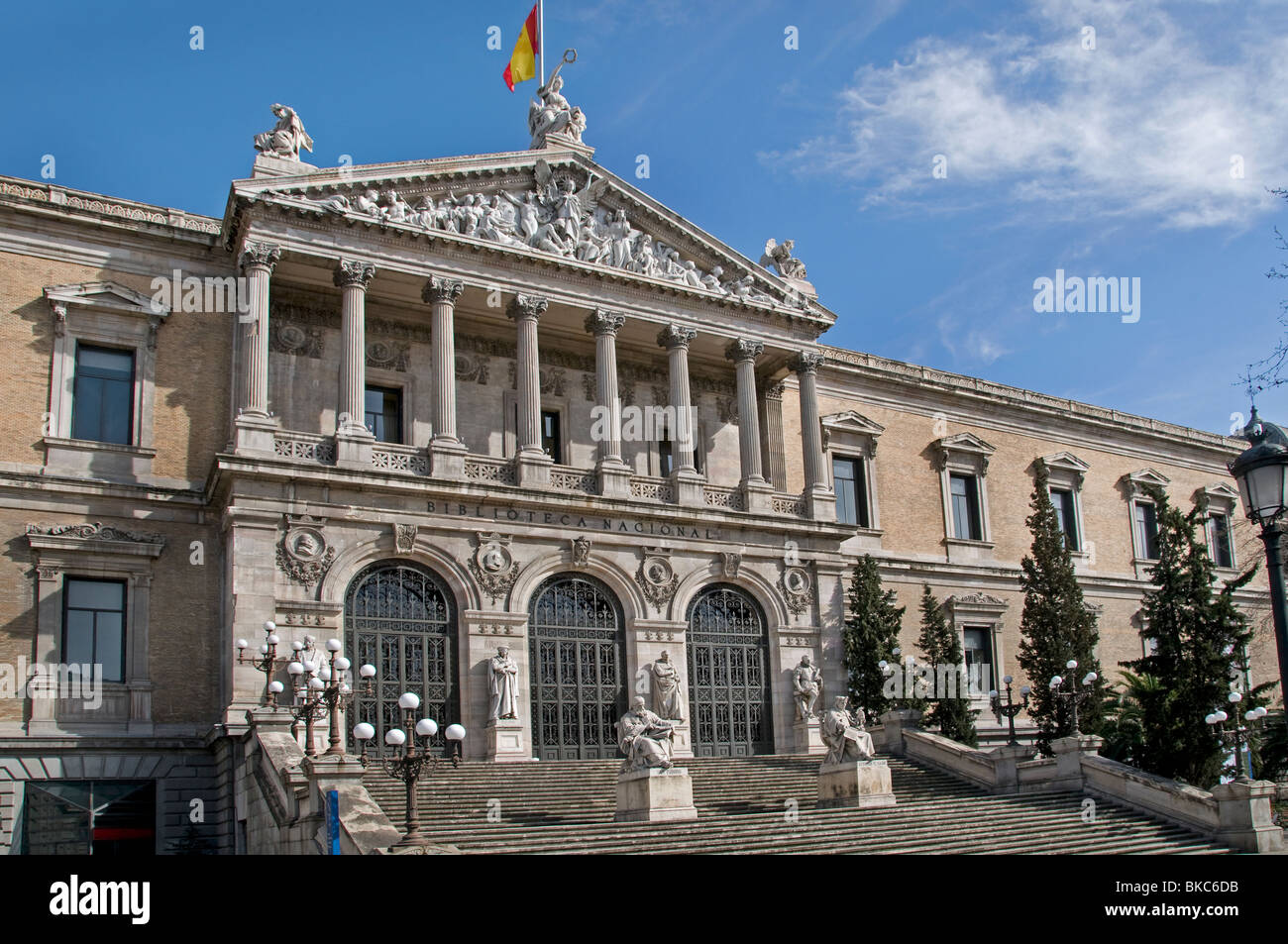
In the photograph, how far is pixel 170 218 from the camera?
27.3 metres

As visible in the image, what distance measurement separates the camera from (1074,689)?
2745 centimetres

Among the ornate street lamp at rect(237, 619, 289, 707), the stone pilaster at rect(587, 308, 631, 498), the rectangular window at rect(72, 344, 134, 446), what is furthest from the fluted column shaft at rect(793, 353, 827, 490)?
the rectangular window at rect(72, 344, 134, 446)

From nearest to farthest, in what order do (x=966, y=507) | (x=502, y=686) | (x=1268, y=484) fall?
(x=1268, y=484) → (x=502, y=686) → (x=966, y=507)

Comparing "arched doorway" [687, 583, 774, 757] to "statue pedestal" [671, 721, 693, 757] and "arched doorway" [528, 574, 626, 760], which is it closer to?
"statue pedestal" [671, 721, 693, 757]

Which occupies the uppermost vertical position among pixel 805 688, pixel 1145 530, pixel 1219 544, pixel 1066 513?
pixel 1066 513

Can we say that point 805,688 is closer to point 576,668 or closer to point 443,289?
point 576,668

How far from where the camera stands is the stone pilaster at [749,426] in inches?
1206

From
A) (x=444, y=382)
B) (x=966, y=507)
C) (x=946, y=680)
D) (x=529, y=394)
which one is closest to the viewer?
(x=444, y=382)

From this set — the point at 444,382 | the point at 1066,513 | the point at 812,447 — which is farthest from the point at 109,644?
the point at 1066,513

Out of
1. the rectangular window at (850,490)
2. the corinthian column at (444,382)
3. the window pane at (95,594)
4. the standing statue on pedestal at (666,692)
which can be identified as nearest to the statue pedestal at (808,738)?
the standing statue on pedestal at (666,692)

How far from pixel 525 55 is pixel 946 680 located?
Result: 18.3 metres

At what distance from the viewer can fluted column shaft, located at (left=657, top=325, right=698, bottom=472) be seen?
30047 millimetres

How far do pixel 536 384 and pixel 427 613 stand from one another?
578cm
